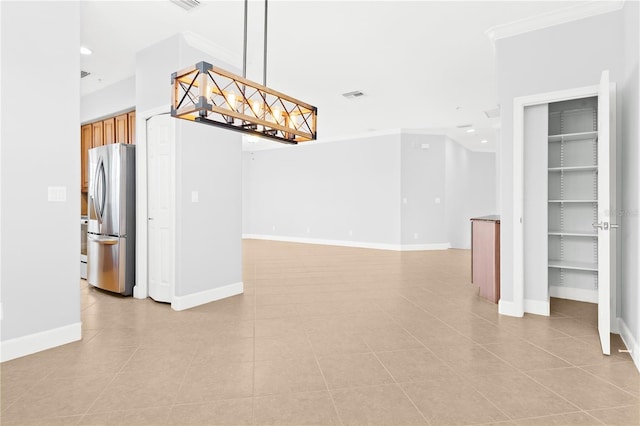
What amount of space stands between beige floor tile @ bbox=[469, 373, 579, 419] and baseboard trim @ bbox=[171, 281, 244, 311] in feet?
9.13

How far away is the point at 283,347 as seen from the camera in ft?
8.94

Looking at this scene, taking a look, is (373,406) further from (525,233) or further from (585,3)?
(585,3)

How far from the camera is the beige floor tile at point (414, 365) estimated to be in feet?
7.38

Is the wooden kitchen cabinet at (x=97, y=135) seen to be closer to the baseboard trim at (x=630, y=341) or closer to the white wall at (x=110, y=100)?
the white wall at (x=110, y=100)

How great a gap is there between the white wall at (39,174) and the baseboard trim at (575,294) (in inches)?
195

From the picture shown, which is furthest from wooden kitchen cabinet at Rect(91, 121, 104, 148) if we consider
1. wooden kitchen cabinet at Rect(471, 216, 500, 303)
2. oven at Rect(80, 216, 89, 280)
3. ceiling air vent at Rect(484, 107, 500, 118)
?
ceiling air vent at Rect(484, 107, 500, 118)

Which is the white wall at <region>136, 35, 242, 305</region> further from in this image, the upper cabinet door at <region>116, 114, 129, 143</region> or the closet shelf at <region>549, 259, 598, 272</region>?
the closet shelf at <region>549, 259, 598, 272</region>

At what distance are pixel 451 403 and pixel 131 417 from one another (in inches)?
66.7

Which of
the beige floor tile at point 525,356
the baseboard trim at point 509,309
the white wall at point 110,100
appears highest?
the white wall at point 110,100

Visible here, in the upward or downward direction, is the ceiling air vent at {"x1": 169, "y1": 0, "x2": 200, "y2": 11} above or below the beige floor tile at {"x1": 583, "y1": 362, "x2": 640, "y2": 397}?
above

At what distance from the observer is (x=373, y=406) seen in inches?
75.5

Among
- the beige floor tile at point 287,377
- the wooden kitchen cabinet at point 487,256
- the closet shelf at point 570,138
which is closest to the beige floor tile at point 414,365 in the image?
the beige floor tile at point 287,377

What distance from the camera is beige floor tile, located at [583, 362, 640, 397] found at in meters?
2.13

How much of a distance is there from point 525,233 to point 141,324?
382cm
